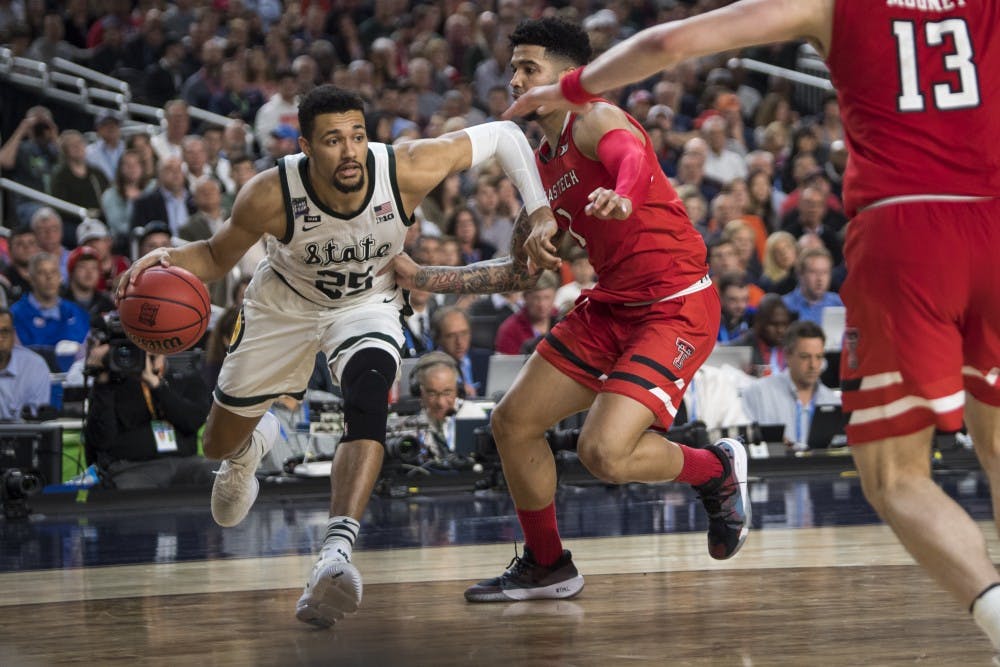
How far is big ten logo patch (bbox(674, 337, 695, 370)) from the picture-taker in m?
4.96

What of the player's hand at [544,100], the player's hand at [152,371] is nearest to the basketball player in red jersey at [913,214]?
the player's hand at [544,100]

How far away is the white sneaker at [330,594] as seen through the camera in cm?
443

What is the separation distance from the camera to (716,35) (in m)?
3.31

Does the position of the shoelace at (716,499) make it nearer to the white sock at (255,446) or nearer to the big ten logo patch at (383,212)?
the big ten logo patch at (383,212)

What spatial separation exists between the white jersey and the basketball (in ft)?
1.28

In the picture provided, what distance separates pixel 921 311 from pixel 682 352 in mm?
1743

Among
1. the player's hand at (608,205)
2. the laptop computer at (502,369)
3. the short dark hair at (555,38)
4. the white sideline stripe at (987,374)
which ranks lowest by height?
the white sideline stripe at (987,374)

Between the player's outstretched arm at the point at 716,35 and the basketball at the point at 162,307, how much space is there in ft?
8.21

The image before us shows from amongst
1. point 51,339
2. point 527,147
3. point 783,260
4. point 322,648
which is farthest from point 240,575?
point 783,260

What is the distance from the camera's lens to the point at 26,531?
25.0ft

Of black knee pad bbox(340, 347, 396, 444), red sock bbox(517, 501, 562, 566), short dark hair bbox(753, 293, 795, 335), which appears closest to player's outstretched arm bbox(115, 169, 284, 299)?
black knee pad bbox(340, 347, 396, 444)

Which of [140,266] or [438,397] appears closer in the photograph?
[140,266]

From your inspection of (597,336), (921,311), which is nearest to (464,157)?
(597,336)

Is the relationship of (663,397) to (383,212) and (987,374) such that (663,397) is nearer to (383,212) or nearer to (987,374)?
(383,212)
